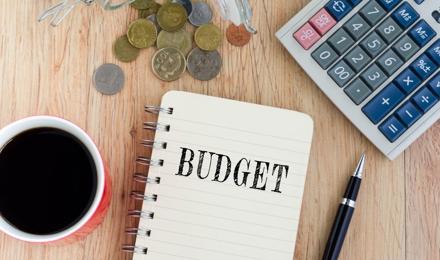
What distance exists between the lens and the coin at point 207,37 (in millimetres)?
623

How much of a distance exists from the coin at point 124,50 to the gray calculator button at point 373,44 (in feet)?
0.72

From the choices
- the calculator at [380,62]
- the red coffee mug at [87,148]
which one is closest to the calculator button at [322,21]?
the calculator at [380,62]

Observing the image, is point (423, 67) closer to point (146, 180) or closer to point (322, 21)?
point (322, 21)

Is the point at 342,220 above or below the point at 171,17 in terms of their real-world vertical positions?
below

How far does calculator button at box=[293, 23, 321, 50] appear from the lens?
2.00ft

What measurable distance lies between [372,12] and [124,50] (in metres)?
0.24

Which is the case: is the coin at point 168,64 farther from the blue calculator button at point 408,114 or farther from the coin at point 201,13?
the blue calculator button at point 408,114

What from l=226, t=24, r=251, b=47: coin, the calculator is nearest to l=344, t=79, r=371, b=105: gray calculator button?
the calculator

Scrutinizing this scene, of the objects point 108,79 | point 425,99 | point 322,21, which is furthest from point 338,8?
point 108,79

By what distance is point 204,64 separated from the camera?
24.5 inches

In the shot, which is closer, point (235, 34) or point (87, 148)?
point (87, 148)

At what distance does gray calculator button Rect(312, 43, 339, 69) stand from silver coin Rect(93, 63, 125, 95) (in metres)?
0.19

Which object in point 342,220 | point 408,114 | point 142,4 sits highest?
point 142,4

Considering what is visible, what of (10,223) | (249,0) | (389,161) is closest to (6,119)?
(10,223)
